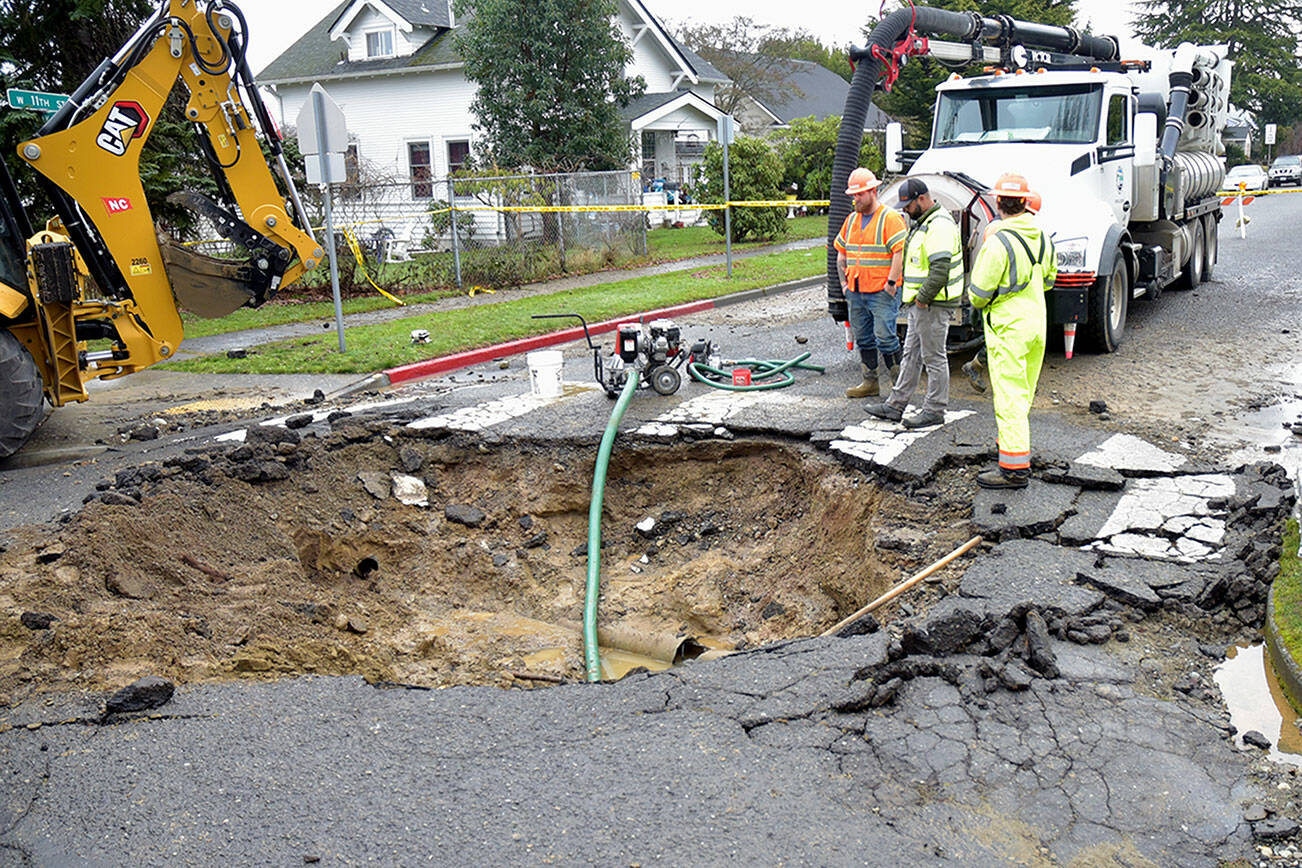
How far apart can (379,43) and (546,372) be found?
2468cm

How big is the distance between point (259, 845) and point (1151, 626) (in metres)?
4.20

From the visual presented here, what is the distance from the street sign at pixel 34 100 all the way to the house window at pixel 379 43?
23.0 metres

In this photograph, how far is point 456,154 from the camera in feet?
98.7

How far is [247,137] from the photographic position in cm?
999

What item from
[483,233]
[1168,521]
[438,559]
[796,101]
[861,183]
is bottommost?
[438,559]

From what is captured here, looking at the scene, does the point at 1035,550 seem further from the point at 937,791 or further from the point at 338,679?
the point at 338,679

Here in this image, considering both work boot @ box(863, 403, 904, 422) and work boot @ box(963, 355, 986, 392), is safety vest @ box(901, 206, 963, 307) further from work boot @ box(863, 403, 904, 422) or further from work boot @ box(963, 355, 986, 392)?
work boot @ box(963, 355, 986, 392)

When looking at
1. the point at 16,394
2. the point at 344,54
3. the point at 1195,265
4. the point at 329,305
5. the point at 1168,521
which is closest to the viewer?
the point at 1168,521

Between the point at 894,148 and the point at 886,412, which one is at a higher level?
the point at 894,148

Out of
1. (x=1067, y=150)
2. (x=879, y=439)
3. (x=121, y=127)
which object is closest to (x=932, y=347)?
(x=879, y=439)

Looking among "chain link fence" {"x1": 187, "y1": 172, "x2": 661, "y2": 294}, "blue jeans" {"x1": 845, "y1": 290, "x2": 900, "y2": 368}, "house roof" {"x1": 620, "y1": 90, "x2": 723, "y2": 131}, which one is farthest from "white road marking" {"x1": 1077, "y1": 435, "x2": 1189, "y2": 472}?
"house roof" {"x1": 620, "y1": 90, "x2": 723, "y2": 131}

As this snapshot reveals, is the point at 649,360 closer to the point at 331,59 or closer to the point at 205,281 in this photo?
the point at 205,281

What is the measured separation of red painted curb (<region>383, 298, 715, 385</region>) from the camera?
39.6ft

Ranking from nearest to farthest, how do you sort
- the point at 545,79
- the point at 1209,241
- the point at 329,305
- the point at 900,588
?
the point at 900,588 → the point at 1209,241 → the point at 329,305 → the point at 545,79
